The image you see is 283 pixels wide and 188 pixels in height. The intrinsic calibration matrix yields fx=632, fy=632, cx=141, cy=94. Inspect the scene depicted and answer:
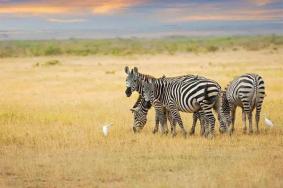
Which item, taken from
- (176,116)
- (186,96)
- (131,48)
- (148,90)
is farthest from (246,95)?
(131,48)

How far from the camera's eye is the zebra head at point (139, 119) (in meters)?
15.1

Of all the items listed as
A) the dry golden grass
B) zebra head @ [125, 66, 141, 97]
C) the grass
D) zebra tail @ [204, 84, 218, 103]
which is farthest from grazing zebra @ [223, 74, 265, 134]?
the grass

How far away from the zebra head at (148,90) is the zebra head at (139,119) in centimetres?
38

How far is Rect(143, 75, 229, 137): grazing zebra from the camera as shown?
1373 centimetres

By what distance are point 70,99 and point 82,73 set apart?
12.2 meters

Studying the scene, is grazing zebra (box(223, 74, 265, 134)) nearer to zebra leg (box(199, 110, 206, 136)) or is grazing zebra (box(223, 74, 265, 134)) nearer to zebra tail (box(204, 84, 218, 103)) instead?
zebra leg (box(199, 110, 206, 136))

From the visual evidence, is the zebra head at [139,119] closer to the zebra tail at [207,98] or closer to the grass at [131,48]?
the zebra tail at [207,98]

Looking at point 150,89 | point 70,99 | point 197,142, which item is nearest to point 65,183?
point 197,142

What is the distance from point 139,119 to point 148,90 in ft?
2.57

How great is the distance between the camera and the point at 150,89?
1478 centimetres

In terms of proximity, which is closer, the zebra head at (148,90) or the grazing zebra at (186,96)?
the grazing zebra at (186,96)

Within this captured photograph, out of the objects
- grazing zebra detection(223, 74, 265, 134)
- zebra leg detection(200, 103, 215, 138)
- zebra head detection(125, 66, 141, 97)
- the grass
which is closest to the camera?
zebra leg detection(200, 103, 215, 138)

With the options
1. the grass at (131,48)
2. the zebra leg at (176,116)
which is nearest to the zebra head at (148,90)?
the zebra leg at (176,116)

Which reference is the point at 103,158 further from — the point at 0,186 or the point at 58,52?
the point at 58,52
